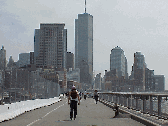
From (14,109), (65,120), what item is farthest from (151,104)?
(14,109)

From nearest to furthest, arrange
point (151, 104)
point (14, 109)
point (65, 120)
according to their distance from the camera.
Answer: point (151, 104) → point (65, 120) → point (14, 109)

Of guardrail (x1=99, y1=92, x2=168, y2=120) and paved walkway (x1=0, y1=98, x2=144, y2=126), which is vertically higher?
guardrail (x1=99, y1=92, x2=168, y2=120)

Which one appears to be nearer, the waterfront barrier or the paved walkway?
the paved walkway

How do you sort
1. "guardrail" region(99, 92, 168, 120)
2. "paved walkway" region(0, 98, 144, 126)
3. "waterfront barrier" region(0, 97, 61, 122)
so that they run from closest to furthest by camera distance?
1. "guardrail" region(99, 92, 168, 120)
2. "paved walkway" region(0, 98, 144, 126)
3. "waterfront barrier" region(0, 97, 61, 122)

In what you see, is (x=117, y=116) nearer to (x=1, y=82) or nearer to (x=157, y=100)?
(x=157, y=100)

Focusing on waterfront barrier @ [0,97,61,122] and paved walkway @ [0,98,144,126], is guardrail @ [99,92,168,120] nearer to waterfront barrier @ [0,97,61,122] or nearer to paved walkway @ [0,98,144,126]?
paved walkway @ [0,98,144,126]

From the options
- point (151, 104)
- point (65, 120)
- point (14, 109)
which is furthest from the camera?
point (14, 109)

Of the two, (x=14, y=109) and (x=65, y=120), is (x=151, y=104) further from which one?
(x=14, y=109)

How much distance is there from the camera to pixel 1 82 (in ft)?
81.9

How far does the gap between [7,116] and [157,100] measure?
334 inches

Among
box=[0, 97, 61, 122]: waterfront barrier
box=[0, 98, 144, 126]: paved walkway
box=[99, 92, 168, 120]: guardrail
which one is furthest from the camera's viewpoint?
box=[0, 97, 61, 122]: waterfront barrier

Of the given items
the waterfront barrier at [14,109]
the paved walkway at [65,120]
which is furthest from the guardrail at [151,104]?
the waterfront barrier at [14,109]

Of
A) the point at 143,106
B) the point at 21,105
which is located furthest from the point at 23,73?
the point at 143,106

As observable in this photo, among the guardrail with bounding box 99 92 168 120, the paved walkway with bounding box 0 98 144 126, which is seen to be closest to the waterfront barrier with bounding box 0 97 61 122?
the paved walkway with bounding box 0 98 144 126
